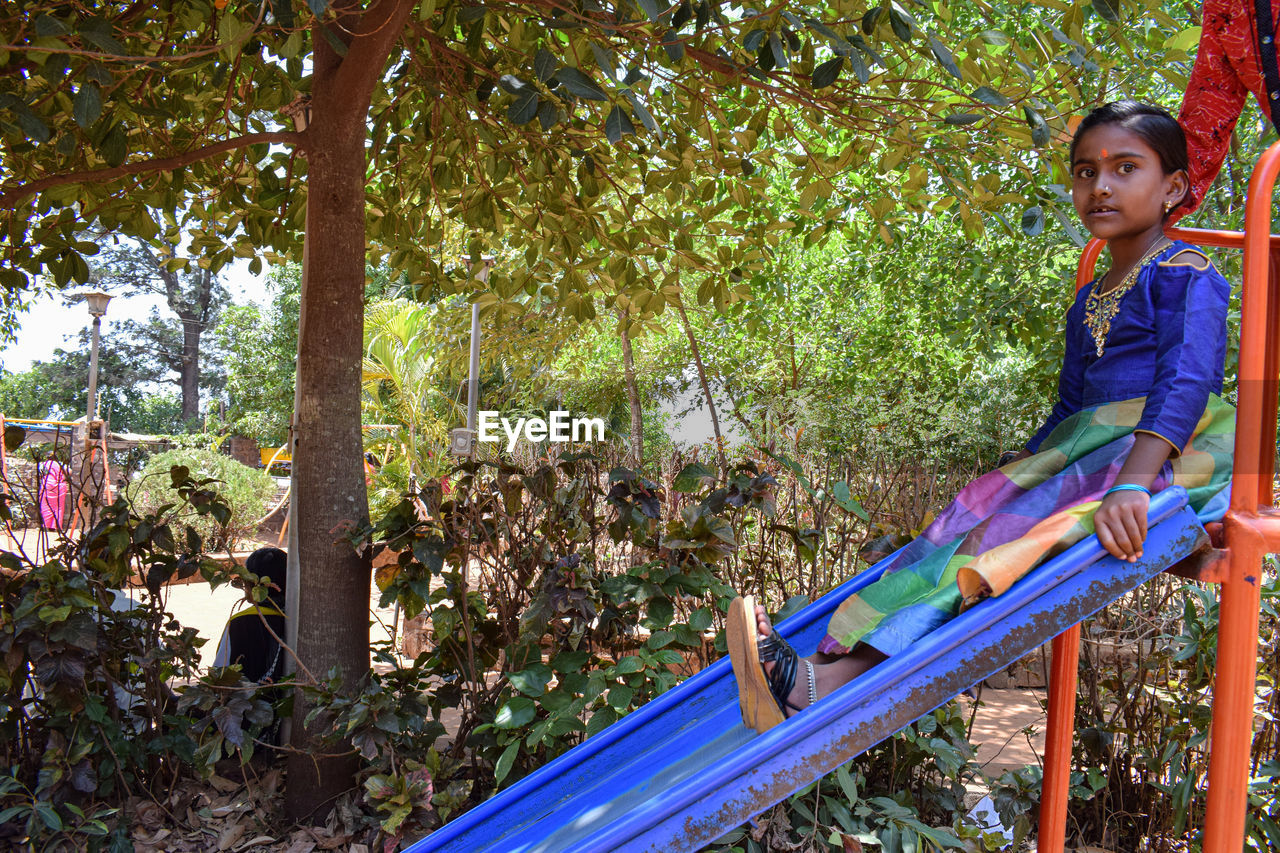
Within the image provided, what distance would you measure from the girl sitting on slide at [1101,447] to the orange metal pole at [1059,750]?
0.37m

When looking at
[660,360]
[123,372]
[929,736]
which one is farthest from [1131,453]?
[123,372]

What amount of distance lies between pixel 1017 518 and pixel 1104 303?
1.73 ft

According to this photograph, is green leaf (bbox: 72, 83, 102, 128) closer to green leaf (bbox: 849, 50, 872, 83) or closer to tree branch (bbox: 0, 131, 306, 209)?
tree branch (bbox: 0, 131, 306, 209)

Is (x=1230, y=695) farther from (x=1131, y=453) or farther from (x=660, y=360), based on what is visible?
(x=660, y=360)

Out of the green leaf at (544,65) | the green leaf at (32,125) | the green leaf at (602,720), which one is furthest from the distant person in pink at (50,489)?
the green leaf at (544,65)

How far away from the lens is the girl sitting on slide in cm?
152

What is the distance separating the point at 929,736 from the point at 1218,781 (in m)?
0.98

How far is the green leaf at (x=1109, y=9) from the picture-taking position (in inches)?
75.0

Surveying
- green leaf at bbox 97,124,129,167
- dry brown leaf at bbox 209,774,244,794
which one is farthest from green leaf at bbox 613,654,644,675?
green leaf at bbox 97,124,129,167

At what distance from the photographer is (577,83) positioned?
1.74 m

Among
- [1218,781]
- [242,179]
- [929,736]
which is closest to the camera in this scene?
[1218,781]

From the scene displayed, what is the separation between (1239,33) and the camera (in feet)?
5.80

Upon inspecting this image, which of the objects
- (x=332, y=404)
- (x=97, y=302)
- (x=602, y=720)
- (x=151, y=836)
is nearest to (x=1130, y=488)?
(x=602, y=720)

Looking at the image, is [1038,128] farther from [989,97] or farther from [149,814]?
[149,814]
